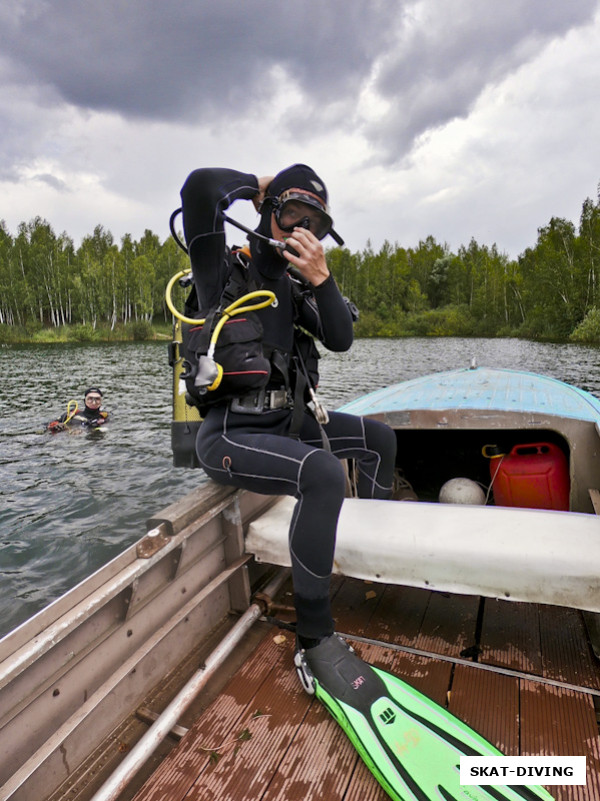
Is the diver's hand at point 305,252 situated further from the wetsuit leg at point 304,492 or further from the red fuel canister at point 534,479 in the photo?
the red fuel canister at point 534,479

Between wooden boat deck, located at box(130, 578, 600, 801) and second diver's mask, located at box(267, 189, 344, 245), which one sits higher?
second diver's mask, located at box(267, 189, 344, 245)

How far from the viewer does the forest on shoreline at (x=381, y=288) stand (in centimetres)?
4775

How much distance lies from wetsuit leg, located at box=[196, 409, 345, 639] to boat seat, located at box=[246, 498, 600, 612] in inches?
16.4

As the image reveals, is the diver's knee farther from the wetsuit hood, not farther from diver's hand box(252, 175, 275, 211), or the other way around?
diver's hand box(252, 175, 275, 211)

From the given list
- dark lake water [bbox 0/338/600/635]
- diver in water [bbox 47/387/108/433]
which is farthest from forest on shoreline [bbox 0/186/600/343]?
diver in water [bbox 47/387/108/433]

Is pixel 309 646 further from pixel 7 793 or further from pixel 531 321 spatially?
pixel 531 321

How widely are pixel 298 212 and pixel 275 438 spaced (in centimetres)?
107

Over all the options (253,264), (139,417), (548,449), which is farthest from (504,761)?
(139,417)

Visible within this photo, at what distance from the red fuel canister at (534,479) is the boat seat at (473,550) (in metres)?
1.41

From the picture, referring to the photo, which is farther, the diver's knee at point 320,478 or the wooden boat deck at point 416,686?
the diver's knee at point 320,478

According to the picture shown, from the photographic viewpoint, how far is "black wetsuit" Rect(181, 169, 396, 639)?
2.14 meters

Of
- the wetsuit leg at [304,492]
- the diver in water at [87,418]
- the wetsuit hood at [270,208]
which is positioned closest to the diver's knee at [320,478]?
the wetsuit leg at [304,492]

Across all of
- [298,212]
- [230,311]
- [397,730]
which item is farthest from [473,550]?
[298,212]

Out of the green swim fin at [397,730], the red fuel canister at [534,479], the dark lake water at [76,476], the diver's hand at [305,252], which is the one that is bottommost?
the dark lake water at [76,476]
